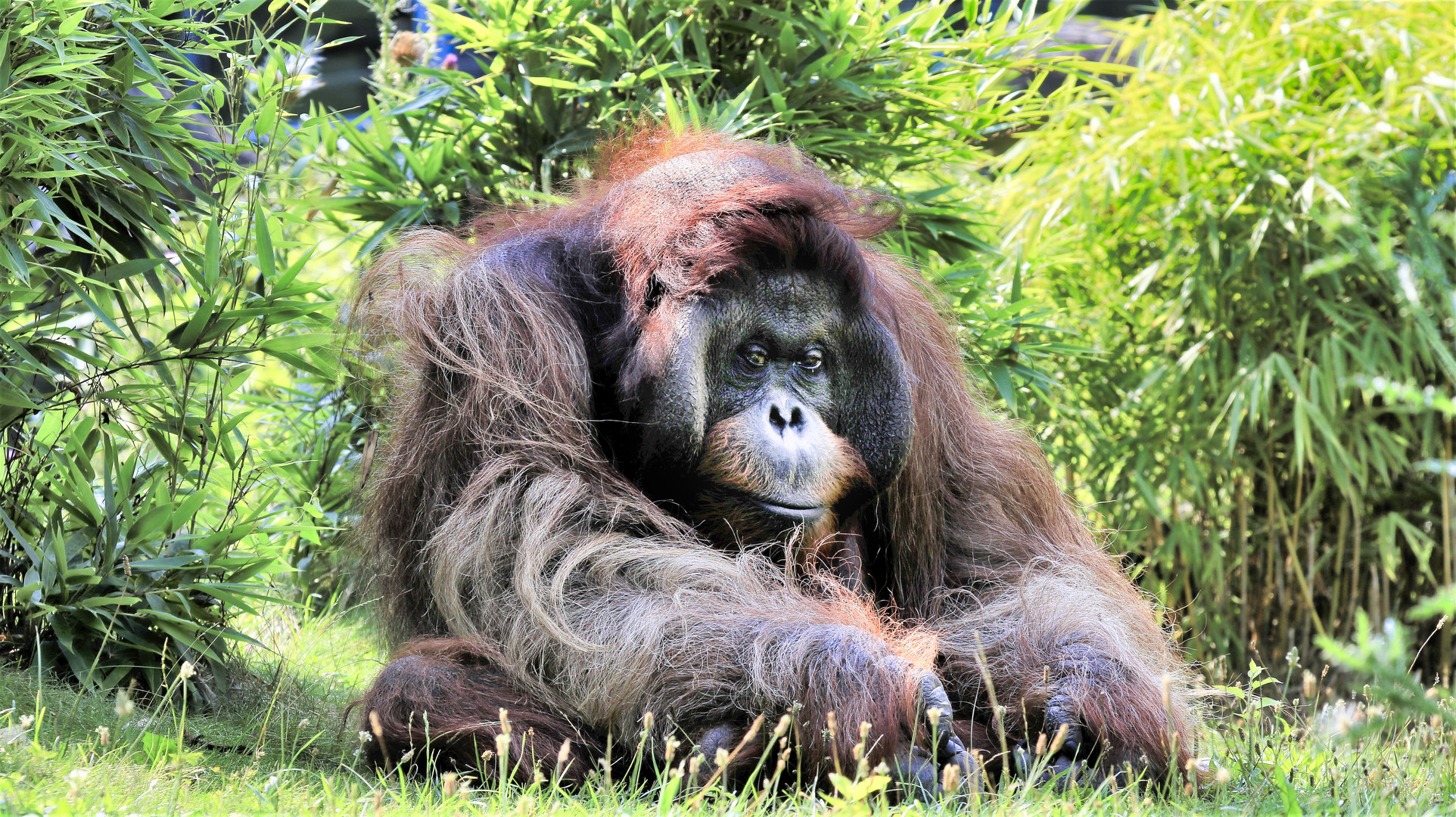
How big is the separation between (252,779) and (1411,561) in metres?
3.90

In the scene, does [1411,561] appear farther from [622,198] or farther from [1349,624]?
[622,198]

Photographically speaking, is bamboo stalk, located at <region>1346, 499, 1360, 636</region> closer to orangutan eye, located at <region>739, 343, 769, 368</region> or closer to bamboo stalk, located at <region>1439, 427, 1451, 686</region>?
bamboo stalk, located at <region>1439, 427, 1451, 686</region>

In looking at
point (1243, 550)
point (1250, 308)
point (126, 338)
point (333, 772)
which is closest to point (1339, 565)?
point (1243, 550)

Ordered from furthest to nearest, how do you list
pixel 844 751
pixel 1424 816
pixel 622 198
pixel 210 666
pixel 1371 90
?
pixel 1371 90, pixel 210 666, pixel 622 198, pixel 844 751, pixel 1424 816

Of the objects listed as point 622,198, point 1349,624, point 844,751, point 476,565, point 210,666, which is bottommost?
point 1349,624

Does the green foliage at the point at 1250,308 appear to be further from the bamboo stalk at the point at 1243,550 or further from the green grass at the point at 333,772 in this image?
the green grass at the point at 333,772

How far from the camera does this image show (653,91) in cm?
321

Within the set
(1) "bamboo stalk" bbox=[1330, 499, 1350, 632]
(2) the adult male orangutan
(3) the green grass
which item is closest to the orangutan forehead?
(2) the adult male orangutan

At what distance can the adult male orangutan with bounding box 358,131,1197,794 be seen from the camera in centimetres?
195

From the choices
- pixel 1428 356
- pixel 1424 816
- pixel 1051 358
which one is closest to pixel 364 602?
pixel 1424 816

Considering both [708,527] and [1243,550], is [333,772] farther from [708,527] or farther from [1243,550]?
[1243,550]

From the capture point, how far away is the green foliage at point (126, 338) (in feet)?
7.51

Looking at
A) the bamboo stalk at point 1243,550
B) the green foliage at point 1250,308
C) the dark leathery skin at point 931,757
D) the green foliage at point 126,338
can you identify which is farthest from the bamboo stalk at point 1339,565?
the green foliage at point 126,338

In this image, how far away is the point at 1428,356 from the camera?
417 cm
